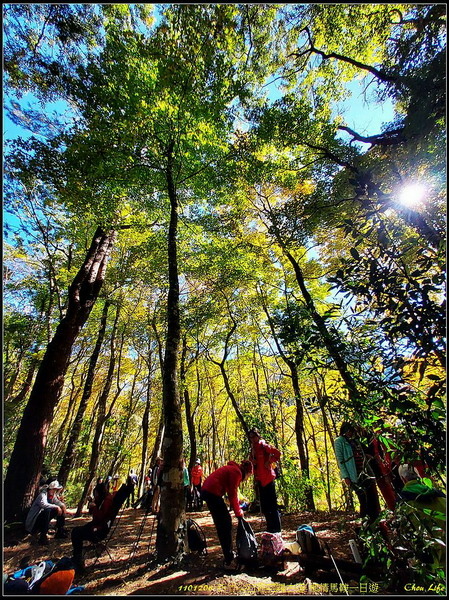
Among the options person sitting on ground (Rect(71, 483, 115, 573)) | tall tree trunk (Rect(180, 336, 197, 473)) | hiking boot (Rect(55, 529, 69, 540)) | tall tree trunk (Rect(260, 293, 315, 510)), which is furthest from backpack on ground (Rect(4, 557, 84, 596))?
tall tree trunk (Rect(180, 336, 197, 473))

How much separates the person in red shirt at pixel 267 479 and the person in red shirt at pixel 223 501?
1.52ft

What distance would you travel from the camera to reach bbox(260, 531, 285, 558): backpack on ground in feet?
11.7

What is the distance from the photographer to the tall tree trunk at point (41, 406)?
539 cm

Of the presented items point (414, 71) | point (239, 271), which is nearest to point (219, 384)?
point (239, 271)

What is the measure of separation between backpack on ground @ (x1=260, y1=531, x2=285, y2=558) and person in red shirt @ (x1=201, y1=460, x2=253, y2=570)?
47 cm

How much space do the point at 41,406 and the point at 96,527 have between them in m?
3.04

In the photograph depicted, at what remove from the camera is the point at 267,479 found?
462 cm

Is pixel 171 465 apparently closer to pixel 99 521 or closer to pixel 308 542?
pixel 99 521

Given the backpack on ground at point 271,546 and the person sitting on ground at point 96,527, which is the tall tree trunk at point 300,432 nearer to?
the backpack on ground at point 271,546

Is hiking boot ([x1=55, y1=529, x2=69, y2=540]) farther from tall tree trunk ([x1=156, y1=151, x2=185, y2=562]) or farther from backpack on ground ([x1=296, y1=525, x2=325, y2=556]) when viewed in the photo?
backpack on ground ([x1=296, y1=525, x2=325, y2=556])

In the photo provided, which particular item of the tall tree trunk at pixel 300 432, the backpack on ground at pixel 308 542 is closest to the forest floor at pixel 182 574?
the backpack on ground at pixel 308 542

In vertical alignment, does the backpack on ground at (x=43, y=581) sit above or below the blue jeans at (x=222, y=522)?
below

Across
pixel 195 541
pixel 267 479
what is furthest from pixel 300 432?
pixel 195 541

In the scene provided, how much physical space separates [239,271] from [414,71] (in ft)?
23.2
